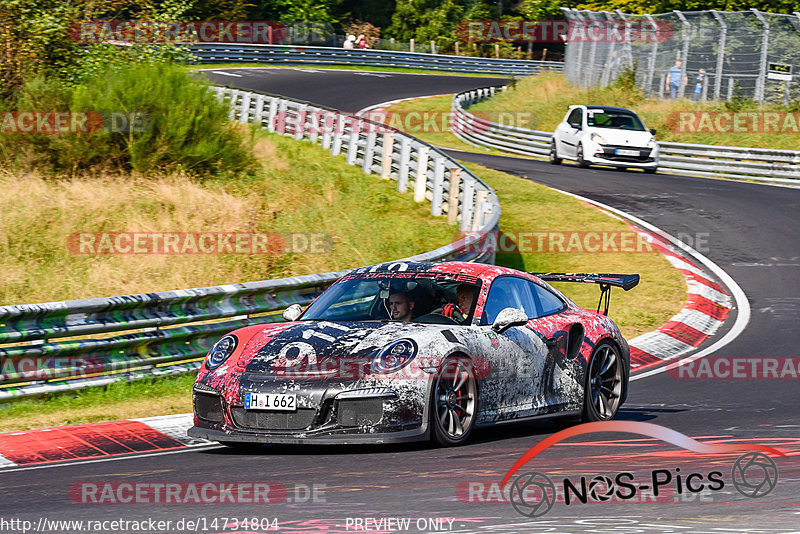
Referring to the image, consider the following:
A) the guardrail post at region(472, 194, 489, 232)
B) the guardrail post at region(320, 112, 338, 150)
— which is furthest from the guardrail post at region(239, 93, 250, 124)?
the guardrail post at region(472, 194, 489, 232)

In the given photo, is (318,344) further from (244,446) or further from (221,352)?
(244,446)

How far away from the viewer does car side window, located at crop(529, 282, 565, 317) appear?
8844 mm

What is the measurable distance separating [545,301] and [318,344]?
2275 mm

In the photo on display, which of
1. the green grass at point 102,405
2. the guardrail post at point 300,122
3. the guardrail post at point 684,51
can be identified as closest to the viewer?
the green grass at point 102,405

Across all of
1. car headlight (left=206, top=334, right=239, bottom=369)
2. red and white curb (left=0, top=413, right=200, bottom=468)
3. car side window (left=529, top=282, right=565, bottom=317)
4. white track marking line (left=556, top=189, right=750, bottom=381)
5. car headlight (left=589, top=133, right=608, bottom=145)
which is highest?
car side window (left=529, top=282, right=565, bottom=317)

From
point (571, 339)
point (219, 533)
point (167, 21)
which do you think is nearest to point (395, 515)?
point (219, 533)

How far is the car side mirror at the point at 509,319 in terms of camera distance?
7.91 metres

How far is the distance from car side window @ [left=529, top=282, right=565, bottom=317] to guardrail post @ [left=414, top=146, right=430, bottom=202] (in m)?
12.7

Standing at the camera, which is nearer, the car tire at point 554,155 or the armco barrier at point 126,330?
the armco barrier at point 126,330

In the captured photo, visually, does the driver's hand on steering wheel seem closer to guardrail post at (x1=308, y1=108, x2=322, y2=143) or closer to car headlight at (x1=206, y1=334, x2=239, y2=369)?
car headlight at (x1=206, y1=334, x2=239, y2=369)

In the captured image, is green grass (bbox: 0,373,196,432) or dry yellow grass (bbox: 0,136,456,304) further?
dry yellow grass (bbox: 0,136,456,304)

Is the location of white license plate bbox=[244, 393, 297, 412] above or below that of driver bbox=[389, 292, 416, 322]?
below

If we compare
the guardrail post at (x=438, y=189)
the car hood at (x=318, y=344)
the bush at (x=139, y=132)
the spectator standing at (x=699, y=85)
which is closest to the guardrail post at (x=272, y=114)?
the bush at (x=139, y=132)

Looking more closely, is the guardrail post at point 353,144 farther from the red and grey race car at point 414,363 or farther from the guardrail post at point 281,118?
the red and grey race car at point 414,363
